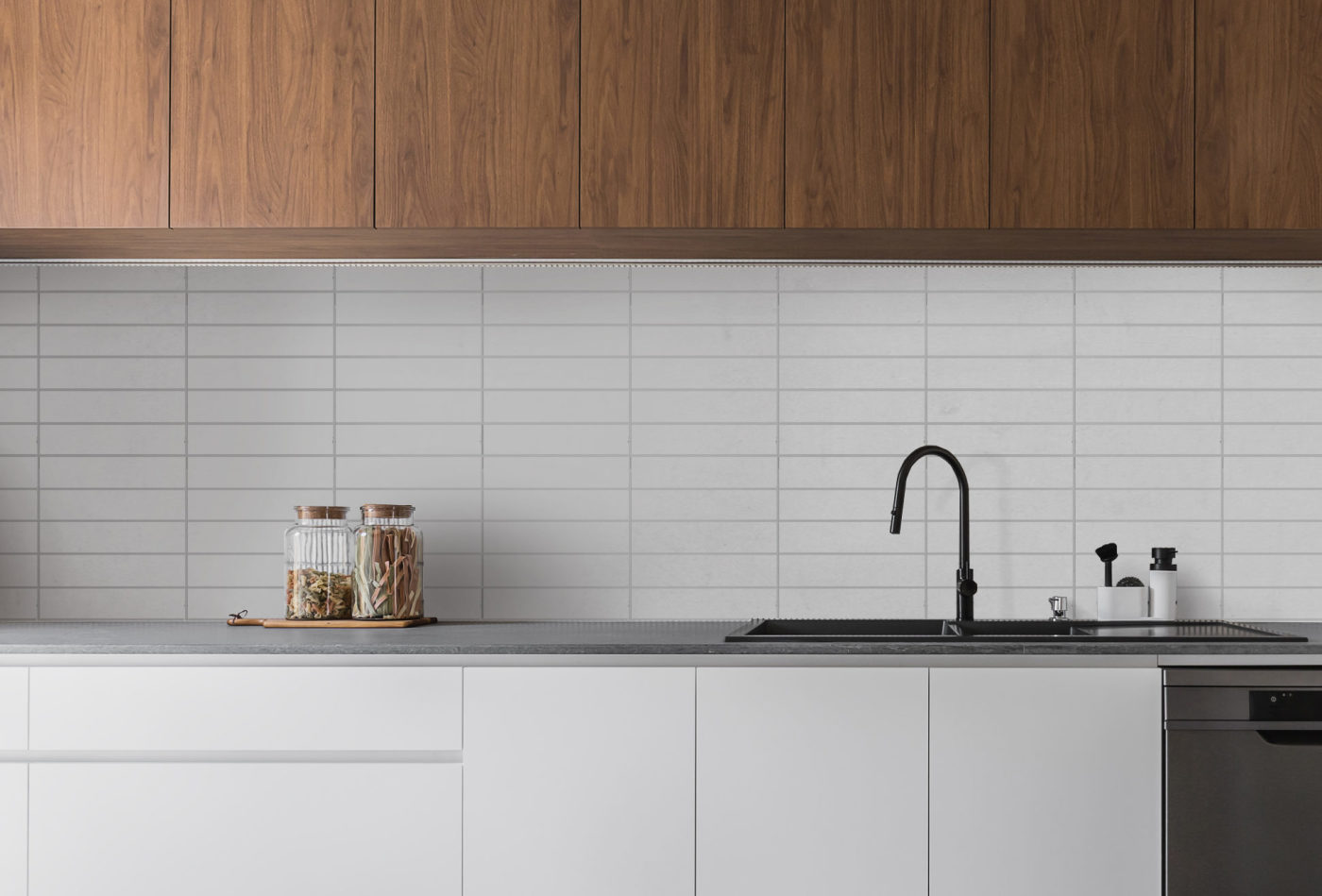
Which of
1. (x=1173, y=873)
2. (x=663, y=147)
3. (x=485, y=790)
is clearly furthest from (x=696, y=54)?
(x=1173, y=873)

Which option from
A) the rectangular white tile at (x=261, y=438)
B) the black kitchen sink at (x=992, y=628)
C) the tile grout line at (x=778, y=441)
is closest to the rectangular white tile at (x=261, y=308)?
the rectangular white tile at (x=261, y=438)

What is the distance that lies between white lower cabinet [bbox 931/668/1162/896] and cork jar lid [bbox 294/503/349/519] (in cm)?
134

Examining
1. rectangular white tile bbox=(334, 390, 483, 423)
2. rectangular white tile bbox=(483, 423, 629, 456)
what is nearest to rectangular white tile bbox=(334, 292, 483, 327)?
rectangular white tile bbox=(334, 390, 483, 423)

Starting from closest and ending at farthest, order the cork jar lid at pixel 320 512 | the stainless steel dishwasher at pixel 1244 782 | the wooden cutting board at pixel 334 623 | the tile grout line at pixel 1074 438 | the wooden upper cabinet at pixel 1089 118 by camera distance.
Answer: the stainless steel dishwasher at pixel 1244 782, the wooden upper cabinet at pixel 1089 118, the wooden cutting board at pixel 334 623, the cork jar lid at pixel 320 512, the tile grout line at pixel 1074 438

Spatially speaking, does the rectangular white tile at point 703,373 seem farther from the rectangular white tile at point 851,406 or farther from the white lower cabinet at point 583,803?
the white lower cabinet at point 583,803

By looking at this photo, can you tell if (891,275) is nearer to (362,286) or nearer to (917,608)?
(917,608)

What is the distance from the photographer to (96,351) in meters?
2.71

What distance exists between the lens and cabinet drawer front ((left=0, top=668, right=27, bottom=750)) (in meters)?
2.11

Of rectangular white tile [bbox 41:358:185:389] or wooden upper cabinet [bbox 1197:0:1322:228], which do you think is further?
rectangular white tile [bbox 41:358:185:389]

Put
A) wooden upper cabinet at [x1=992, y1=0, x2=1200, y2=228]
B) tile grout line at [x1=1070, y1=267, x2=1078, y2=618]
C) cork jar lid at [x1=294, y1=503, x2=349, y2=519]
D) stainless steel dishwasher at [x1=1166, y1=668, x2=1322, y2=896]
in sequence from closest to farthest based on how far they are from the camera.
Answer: stainless steel dishwasher at [x1=1166, y1=668, x2=1322, y2=896] < wooden upper cabinet at [x1=992, y1=0, x2=1200, y2=228] < cork jar lid at [x1=294, y1=503, x2=349, y2=519] < tile grout line at [x1=1070, y1=267, x2=1078, y2=618]

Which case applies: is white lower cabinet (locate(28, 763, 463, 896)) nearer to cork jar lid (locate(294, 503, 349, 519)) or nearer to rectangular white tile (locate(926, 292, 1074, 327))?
cork jar lid (locate(294, 503, 349, 519))

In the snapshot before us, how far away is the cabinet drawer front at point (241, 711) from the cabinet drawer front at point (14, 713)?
0.07ft

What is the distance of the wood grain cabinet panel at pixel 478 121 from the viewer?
2.31 m

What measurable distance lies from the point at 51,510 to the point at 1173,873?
2.58 meters
